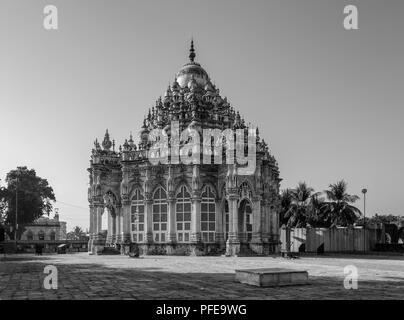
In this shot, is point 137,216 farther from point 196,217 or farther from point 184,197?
point 196,217

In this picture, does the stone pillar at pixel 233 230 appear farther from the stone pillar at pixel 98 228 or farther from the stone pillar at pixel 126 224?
the stone pillar at pixel 98 228

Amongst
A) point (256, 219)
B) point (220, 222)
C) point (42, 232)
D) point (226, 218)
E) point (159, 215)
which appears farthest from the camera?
point (42, 232)

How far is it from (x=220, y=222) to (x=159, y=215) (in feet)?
19.1

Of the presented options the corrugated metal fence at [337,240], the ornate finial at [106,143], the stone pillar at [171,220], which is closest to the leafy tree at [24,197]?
the ornate finial at [106,143]

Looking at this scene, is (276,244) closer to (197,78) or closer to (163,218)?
(163,218)

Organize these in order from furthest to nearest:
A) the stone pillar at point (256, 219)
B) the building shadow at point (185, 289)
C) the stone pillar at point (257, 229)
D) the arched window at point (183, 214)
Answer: the arched window at point (183, 214) < the stone pillar at point (256, 219) < the stone pillar at point (257, 229) < the building shadow at point (185, 289)

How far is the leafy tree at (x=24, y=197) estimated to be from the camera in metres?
84.4

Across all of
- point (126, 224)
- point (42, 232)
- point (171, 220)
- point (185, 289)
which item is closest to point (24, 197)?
point (42, 232)

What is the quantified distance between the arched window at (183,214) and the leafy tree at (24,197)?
42287mm

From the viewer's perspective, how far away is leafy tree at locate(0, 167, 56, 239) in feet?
277

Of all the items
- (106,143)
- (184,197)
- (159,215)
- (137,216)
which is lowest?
(137,216)

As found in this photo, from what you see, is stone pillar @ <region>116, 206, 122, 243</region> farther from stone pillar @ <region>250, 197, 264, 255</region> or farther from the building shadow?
the building shadow

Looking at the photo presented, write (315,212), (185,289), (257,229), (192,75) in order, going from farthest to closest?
(315,212)
(192,75)
(257,229)
(185,289)

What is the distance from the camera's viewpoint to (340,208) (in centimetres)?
6519
